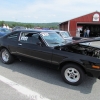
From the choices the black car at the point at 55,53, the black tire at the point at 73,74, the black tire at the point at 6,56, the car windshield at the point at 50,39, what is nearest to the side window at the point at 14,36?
the black car at the point at 55,53

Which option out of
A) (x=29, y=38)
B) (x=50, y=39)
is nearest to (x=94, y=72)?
(x=50, y=39)

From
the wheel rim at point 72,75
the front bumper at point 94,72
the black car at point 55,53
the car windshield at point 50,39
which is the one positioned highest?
the car windshield at point 50,39

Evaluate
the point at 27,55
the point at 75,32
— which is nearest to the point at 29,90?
the point at 27,55

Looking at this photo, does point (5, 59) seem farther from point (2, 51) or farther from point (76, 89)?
point (76, 89)

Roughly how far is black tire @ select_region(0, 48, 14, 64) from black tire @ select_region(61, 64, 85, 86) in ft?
7.98

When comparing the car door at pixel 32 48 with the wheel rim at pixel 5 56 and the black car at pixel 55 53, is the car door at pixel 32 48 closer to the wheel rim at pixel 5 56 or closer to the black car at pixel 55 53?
the black car at pixel 55 53

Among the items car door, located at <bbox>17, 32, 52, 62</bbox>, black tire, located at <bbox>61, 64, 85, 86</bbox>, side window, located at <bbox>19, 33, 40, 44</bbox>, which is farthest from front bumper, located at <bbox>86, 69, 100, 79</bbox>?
side window, located at <bbox>19, 33, 40, 44</bbox>

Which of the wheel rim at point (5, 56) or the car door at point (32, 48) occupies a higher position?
the car door at point (32, 48)

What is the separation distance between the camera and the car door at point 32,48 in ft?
14.7

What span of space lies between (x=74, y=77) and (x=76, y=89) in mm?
369

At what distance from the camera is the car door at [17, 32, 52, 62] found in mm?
4477

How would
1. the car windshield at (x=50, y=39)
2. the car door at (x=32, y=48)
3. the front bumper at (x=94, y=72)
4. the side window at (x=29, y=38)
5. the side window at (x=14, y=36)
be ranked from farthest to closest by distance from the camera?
the side window at (x=14, y=36)
the side window at (x=29, y=38)
the car windshield at (x=50, y=39)
the car door at (x=32, y=48)
the front bumper at (x=94, y=72)

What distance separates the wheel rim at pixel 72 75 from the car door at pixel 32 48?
2.25 feet

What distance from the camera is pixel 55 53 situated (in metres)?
4.27
